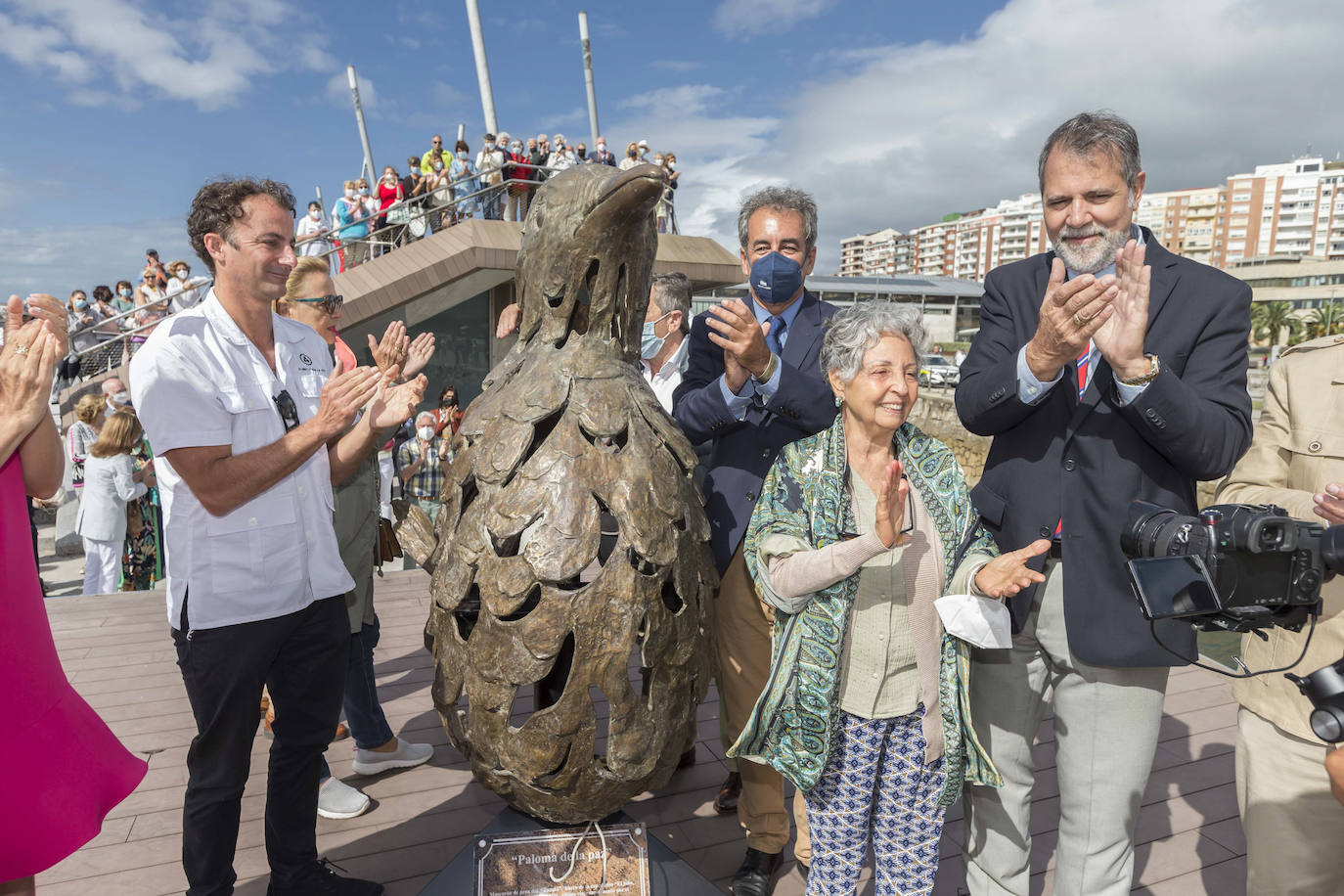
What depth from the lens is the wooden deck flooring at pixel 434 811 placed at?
260cm

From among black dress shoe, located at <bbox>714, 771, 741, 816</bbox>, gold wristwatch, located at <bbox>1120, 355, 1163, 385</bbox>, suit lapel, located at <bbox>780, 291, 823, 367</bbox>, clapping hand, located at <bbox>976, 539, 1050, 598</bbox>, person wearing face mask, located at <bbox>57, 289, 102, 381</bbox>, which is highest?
person wearing face mask, located at <bbox>57, 289, 102, 381</bbox>

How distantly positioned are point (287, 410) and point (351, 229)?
8586 millimetres

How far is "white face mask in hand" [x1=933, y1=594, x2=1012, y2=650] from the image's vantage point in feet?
6.24

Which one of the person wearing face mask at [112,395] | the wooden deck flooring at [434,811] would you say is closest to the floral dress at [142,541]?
the person wearing face mask at [112,395]

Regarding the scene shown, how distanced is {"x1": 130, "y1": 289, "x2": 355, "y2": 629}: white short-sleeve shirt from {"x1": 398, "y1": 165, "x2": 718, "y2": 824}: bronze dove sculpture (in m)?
0.44

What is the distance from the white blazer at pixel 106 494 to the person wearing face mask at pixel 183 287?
434cm

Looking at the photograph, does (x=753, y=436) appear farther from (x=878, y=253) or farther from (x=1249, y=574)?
(x=878, y=253)

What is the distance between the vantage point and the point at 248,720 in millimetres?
2059

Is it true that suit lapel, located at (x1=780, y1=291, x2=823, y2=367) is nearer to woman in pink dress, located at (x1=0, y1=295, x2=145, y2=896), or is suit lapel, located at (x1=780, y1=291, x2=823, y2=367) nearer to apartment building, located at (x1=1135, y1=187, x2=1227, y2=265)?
woman in pink dress, located at (x1=0, y1=295, x2=145, y2=896)

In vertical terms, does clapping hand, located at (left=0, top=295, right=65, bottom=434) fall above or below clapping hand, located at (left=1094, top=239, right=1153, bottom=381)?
above

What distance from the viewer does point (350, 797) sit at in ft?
9.66

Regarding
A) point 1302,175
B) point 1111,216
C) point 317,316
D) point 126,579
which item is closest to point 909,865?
point 1111,216

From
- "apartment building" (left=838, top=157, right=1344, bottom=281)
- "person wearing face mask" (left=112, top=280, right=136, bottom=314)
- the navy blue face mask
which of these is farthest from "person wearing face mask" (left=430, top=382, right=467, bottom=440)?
"apartment building" (left=838, top=157, right=1344, bottom=281)

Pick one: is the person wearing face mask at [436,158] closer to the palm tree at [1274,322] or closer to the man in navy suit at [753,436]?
the man in navy suit at [753,436]
